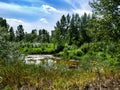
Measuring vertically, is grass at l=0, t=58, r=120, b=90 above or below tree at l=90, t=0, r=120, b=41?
below

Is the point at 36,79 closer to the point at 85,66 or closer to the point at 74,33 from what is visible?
the point at 85,66

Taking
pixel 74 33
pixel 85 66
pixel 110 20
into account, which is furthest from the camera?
pixel 74 33

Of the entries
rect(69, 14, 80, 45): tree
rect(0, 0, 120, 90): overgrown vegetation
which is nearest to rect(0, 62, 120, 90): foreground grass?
rect(0, 0, 120, 90): overgrown vegetation

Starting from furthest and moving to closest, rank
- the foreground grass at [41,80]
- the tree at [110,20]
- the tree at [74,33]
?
the tree at [74,33] < the tree at [110,20] < the foreground grass at [41,80]

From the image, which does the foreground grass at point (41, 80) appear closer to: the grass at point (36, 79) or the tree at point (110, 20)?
the grass at point (36, 79)

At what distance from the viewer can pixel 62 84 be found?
6484 mm

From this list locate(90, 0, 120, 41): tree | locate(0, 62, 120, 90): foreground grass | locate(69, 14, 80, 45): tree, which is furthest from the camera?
locate(69, 14, 80, 45): tree

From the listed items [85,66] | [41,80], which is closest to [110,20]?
[85,66]

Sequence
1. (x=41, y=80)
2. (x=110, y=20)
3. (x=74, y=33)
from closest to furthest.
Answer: (x=41, y=80), (x=110, y=20), (x=74, y=33)

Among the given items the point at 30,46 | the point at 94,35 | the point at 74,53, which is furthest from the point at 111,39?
the point at 30,46

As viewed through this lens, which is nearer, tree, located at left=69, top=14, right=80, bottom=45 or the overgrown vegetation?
the overgrown vegetation

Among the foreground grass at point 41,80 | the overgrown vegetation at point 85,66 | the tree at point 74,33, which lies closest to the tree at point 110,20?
the overgrown vegetation at point 85,66

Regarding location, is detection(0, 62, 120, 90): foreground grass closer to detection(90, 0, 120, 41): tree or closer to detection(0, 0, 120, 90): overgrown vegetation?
detection(0, 0, 120, 90): overgrown vegetation

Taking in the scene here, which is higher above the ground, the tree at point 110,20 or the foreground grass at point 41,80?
the tree at point 110,20
